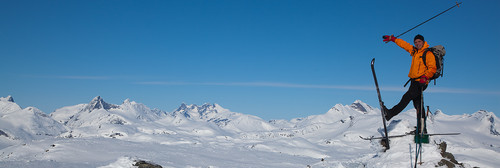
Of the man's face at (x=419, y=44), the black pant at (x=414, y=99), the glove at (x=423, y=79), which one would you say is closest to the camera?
the glove at (x=423, y=79)

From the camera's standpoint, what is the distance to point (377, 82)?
1170 cm

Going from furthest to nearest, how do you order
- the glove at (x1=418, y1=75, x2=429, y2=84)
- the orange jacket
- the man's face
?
the man's face, the glove at (x1=418, y1=75, x2=429, y2=84), the orange jacket

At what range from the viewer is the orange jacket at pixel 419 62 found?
963 cm

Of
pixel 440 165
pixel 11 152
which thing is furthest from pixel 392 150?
pixel 11 152

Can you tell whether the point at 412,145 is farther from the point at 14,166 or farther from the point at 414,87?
the point at 14,166

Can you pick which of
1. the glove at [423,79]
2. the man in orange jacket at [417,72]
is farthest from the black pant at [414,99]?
the glove at [423,79]

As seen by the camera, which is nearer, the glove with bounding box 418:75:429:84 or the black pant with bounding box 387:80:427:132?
the glove with bounding box 418:75:429:84

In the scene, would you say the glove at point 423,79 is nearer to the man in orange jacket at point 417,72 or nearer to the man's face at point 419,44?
the man in orange jacket at point 417,72

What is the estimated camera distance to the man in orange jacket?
9727 mm

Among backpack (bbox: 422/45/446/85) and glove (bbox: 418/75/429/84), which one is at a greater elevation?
backpack (bbox: 422/45/446/85)

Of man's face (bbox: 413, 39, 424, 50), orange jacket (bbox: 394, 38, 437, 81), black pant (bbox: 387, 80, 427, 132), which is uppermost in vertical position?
man's face (bbox: 413, 39, 424, 50)

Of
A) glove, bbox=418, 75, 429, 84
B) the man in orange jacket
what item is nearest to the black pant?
the man in orange jacket

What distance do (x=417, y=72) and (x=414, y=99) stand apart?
1.48 meters

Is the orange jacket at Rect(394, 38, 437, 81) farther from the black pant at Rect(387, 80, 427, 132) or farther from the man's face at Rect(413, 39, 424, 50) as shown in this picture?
the black pant at Rect(387, 80, 427, 132)
